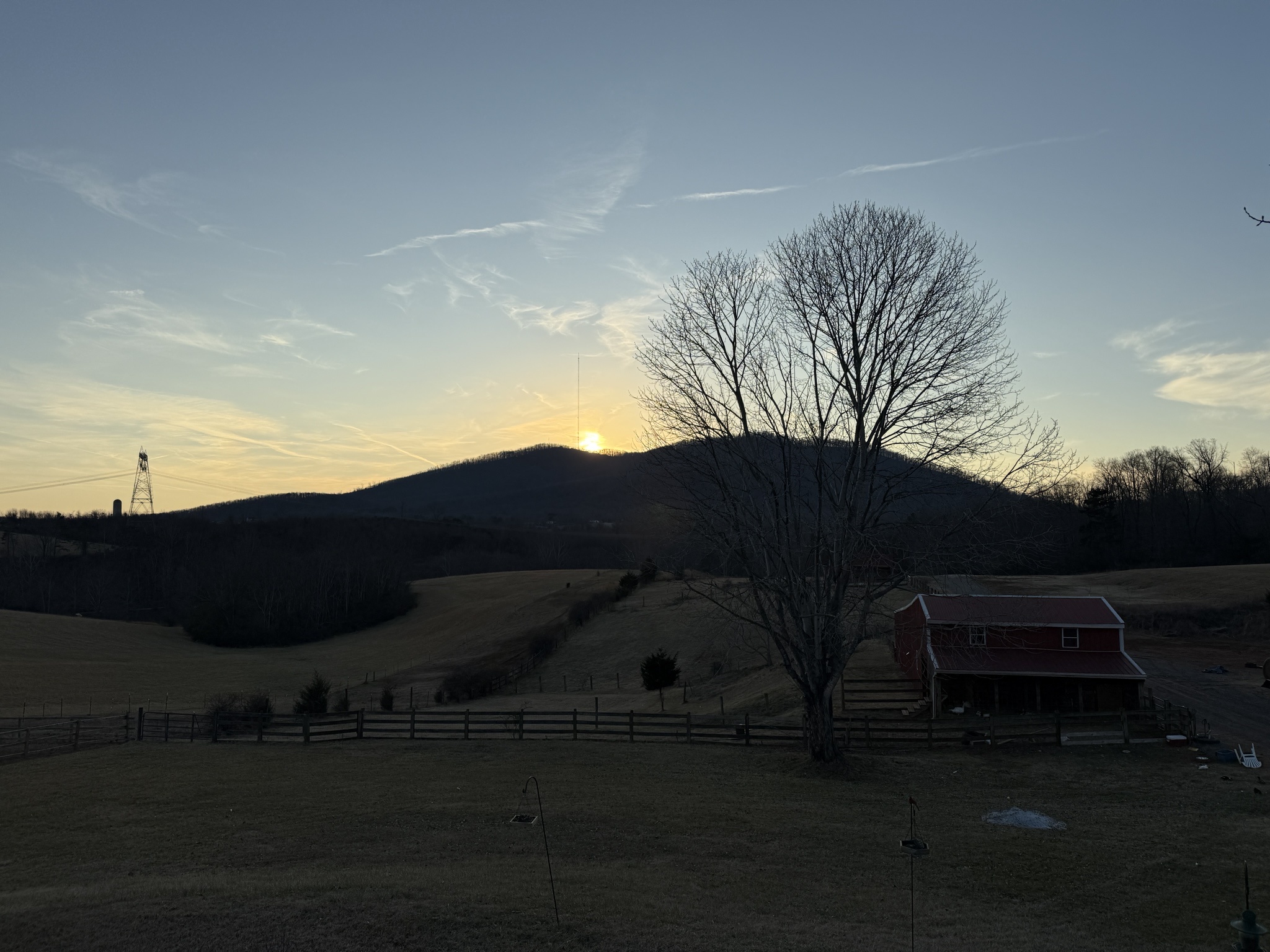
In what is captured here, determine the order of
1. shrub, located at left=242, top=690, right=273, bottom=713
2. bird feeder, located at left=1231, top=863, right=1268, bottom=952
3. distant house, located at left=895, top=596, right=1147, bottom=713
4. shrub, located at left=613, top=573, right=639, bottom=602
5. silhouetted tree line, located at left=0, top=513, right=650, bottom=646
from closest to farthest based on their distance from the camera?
1. bird feeder, located at left=1231, top=863, right=1268, bottom=952
2. distant house, located at left=895, top=596, right=1147, bottom=713
3. shrub, located at left=242, top=690, right=273, bottom=713
4. shrub, located at left=613, top=573, right=639, bottom=602
5. silhouetted tree line, located at left=0, top=513, right=650, bottom=646

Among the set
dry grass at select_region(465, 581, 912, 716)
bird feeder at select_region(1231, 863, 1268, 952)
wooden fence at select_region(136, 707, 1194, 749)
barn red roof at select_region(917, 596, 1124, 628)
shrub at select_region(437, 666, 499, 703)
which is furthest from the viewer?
shrub at select_region(437, 666, 499, 703)

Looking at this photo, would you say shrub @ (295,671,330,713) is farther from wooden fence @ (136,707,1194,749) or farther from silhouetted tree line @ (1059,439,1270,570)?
silhouetted tree line @ (1059,439,1270,570)

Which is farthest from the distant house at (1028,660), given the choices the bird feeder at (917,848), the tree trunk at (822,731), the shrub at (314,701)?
the shrub at (314,701)

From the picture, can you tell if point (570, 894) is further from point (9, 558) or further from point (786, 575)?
point (9, 558)

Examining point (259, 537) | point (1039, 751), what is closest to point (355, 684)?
point (1039, 751)

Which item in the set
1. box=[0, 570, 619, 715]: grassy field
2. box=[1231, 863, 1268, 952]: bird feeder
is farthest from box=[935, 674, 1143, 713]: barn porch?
box=[0, 570, 619, 715]: grassy field

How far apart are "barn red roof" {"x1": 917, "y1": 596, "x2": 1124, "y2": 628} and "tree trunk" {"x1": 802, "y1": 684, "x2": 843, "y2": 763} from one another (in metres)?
9.35

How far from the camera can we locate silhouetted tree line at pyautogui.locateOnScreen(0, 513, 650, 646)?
280 ft

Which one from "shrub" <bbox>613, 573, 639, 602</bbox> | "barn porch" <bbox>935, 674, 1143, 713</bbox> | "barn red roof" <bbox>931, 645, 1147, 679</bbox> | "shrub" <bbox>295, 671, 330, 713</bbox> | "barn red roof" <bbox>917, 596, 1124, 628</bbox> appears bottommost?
"shrub" <bbox>295, 671, 330, 713</bbox>

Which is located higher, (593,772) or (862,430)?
(862,430)

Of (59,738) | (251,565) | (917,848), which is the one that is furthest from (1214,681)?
(251,565)

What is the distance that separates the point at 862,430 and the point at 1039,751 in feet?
34.4

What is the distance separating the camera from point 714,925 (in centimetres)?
1071

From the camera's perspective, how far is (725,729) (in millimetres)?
26688
